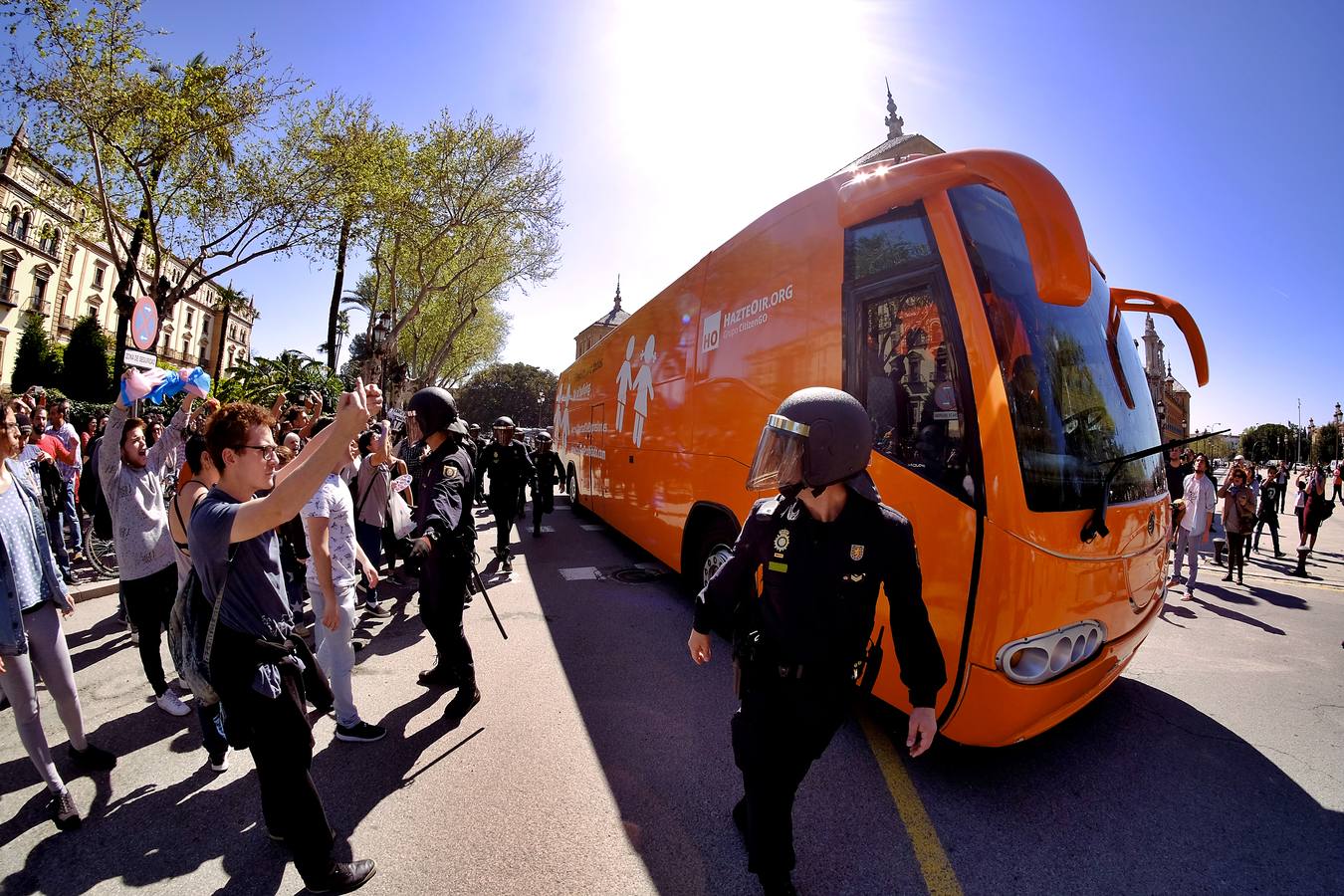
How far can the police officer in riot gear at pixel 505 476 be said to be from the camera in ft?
25.0

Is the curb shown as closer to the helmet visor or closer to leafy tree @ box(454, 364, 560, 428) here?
the helmet visor

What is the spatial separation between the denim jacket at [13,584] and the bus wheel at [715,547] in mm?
3668

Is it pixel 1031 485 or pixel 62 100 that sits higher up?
pixel 62 100

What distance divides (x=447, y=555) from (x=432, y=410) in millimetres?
926

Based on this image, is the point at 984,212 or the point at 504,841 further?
the point at 984,212

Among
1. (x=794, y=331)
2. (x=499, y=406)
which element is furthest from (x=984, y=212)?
(x=499, y=406)

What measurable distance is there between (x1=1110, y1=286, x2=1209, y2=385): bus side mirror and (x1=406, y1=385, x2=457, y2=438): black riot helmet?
14.3ft

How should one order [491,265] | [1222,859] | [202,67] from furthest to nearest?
[491,265]
[202,67]
[1222,859]

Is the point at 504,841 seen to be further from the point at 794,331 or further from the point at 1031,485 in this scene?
the point at 794,331

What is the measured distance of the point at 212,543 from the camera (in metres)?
1.94

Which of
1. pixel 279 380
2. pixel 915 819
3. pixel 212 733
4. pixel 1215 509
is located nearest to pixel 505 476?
pixel 212 733

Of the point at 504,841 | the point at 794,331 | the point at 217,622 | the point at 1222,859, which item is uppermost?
the point at 794,331

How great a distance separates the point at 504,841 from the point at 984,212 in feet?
12.3

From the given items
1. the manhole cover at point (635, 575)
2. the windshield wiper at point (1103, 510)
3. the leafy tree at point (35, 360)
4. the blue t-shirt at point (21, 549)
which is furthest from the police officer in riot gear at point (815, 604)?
the leafy tree at point (35, 360)
